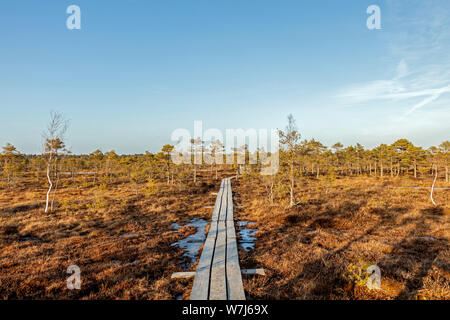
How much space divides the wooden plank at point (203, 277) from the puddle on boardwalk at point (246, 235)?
7.15ft

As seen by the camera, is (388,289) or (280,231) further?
(280,231)

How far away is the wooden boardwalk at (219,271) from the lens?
6980 millimetres

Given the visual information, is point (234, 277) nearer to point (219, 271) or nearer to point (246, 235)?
point (219, 271)

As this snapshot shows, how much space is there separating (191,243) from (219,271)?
5.20 m

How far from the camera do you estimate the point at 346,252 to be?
10578mm

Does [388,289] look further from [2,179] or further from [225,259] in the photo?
[2,179]

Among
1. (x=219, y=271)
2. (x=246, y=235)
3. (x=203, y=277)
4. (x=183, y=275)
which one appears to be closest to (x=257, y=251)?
(x=246, y=235)

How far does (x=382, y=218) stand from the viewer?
18.4m

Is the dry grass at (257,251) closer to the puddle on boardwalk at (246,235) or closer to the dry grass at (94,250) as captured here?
the dry grass at (94,250)

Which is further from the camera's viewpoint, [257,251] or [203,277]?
[257,251]

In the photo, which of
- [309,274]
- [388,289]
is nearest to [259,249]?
[309,274]

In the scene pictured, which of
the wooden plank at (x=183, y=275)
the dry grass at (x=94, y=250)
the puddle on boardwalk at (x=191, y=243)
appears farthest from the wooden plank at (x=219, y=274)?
the puddle on boardwalk at (x=191, y=243)
